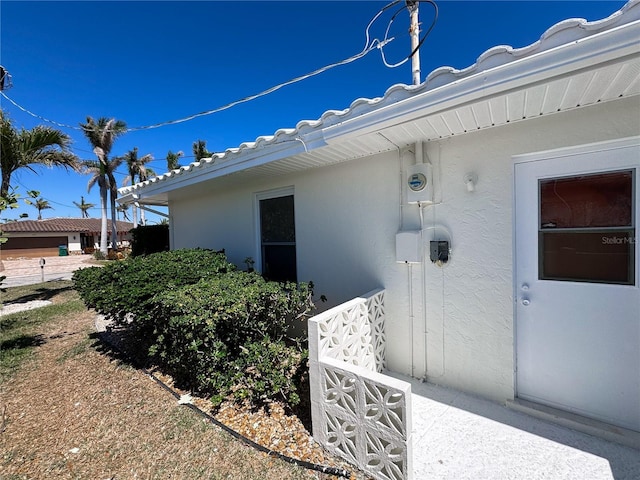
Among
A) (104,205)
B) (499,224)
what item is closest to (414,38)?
(499,224)

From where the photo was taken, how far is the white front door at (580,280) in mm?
2361

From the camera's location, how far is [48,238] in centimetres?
3356

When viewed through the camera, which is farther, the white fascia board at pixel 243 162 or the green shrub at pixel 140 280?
the green shrub at pixel 140 280

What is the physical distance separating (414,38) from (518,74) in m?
2.74

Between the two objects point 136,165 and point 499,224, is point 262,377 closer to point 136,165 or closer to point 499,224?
point 499,224

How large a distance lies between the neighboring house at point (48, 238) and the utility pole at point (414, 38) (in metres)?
33.0

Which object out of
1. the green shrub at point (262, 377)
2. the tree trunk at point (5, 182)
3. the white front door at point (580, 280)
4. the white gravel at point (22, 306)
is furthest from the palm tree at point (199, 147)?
the white front door at point (580, 280)

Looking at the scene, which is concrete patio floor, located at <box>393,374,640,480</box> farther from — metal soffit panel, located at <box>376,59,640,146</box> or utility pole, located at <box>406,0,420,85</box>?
utility pole, located at <box>406,0,420,85</box>

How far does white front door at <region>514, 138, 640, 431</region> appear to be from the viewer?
2.36 meters

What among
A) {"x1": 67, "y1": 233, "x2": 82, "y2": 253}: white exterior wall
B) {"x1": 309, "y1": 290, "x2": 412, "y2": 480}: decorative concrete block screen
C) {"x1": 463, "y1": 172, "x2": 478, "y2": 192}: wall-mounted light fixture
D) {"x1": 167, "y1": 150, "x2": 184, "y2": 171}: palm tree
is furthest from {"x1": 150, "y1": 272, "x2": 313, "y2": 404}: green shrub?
{"x1": 67, "y1": 233, "x2": 82, "y2": 253}: white exterior wall

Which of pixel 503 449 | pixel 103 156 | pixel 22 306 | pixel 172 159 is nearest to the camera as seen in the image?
pixel 503 449

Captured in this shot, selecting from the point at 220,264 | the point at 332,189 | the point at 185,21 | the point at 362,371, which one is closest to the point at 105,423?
the point at 220,264

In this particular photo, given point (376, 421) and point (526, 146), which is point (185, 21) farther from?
point (376, 421)

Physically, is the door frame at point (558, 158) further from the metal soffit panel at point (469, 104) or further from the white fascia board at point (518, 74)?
the white fascia board at point (518, 74)
